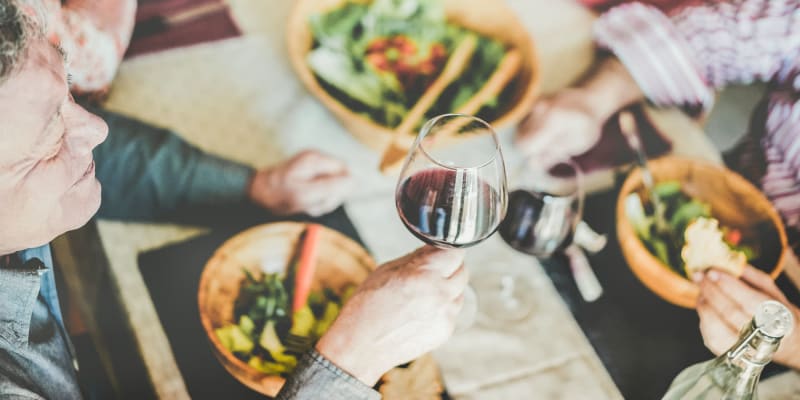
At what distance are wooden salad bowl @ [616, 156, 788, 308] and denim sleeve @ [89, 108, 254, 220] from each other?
490mm

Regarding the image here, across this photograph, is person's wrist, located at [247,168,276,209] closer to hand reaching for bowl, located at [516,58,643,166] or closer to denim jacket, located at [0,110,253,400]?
denim jacket, located at [0,110,253,400]

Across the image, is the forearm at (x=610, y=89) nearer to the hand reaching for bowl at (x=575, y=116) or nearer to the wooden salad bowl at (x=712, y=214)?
the hand reaching for bowl at (x=575, y=116)

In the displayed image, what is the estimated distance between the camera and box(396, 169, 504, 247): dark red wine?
1.97ft

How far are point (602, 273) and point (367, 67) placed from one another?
43 cm

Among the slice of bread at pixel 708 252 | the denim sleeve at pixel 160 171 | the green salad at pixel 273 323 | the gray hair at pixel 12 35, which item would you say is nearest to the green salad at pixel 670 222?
the slice of bread at pixel 708 252

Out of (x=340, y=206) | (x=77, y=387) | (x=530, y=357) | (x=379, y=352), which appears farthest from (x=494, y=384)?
(x=77, y=387)

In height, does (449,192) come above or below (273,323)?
above

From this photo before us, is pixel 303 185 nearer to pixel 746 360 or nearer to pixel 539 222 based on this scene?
pixel 539 222

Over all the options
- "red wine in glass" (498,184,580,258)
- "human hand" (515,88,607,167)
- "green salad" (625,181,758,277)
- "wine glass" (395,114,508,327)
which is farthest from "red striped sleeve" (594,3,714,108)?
"wine glass" (395,114,508,327)

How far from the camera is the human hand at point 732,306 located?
0.68 metres

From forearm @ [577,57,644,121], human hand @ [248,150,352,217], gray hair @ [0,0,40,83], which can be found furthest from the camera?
forearm @ [577,57,644,121]

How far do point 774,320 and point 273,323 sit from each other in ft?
1.55

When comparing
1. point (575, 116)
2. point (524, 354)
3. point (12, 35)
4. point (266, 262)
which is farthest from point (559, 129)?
point (12, 35)

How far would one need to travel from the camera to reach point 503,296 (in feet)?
2.56
